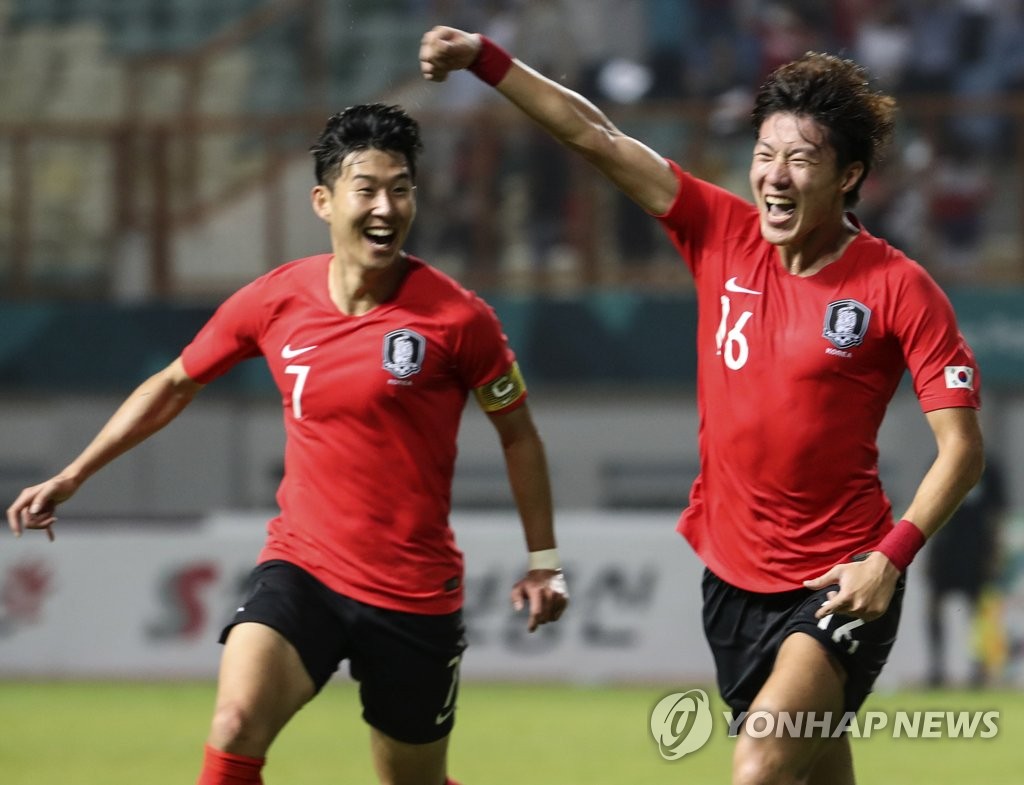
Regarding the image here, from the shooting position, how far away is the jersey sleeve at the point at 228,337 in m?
5.61

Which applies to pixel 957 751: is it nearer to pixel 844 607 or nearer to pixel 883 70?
pixel 844 607

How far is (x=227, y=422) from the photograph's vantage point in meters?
16.4

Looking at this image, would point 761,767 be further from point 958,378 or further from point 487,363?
point 487,363

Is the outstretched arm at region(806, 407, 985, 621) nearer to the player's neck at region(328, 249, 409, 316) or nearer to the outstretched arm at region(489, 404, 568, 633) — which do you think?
the outstretched arm at region(489, 404, 568, 633)

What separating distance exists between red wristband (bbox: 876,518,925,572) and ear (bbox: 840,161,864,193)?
99 centimetres

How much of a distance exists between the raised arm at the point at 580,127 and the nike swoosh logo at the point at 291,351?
0.89 m

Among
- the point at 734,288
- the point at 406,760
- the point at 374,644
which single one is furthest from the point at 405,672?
the point at 734,288

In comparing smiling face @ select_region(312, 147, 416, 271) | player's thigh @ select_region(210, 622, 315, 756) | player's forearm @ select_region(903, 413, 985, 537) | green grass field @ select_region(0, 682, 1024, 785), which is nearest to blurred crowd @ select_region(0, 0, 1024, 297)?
green grass field @ select_region(0, 682, 1024, 785)

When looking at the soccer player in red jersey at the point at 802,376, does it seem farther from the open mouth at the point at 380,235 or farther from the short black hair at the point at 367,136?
the open mouth at the point at 380,235

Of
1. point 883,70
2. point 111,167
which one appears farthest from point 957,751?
point 111,167

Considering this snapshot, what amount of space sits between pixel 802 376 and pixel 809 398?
62mm

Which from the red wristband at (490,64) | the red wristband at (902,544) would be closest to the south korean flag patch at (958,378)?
the red wristband at (902,544)

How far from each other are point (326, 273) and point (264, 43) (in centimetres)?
1188

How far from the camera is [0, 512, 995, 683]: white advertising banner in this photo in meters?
14.1
